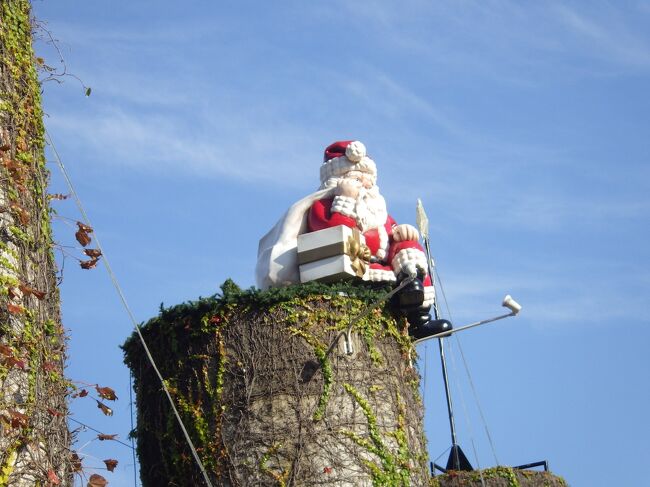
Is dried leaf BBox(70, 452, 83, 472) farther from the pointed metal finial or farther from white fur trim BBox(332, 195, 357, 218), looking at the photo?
the pointed metal finial

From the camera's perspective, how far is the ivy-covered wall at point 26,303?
7004mm

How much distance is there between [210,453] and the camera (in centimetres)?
1182

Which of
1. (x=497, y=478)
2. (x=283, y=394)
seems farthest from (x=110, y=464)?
(x=497, y=478)

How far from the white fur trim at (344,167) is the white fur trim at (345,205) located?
79 cm

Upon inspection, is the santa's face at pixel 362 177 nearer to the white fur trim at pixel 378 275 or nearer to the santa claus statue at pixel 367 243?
the santa claus statue at pixel 367 243

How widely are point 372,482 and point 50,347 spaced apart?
493 centimetres

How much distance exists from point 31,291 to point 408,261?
6281mm

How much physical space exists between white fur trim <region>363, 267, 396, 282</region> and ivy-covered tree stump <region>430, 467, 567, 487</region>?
330cm

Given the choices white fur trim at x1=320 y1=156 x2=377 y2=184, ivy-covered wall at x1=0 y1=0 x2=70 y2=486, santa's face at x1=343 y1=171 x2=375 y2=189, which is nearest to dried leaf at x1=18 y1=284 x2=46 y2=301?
ivy-covered wall at x1=0 y1=0 x2=70 y2=486

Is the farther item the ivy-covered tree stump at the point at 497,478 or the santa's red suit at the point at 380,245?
the ivy-covered tree stump at the point at 497,478

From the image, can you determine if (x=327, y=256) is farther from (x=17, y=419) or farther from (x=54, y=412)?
(x=17, y=419)

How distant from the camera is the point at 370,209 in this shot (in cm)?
1355

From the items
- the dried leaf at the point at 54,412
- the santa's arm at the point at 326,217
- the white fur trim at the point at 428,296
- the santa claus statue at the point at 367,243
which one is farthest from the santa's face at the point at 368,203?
the dried leaf at the point at 54,412

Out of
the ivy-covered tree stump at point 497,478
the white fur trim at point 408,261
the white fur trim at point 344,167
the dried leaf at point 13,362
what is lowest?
the dried leaf at point 13,362
